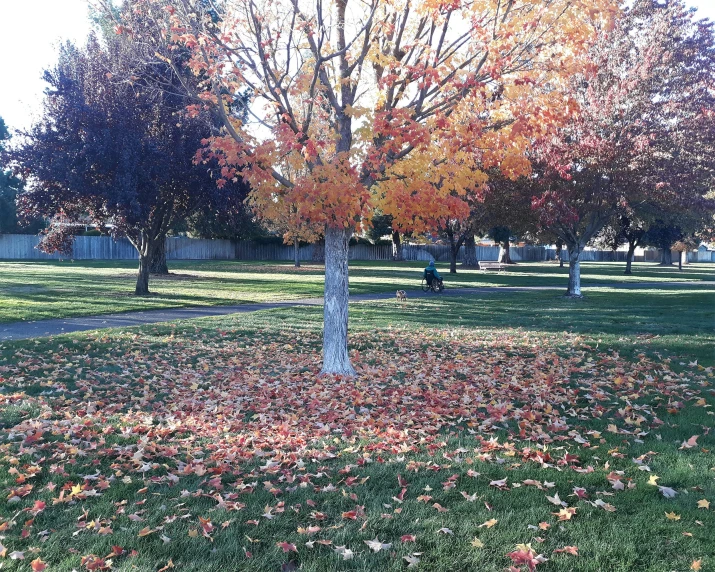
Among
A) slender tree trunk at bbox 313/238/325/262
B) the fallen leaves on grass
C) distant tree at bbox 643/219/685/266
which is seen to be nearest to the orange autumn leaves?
the fallen leaves on grass

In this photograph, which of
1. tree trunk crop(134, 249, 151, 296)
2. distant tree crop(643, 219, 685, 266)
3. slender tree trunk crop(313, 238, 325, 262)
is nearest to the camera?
tree trunk crop(134, 249, 151, 296)

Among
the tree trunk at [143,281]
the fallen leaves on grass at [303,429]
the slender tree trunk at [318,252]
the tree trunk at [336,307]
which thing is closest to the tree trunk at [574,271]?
the fallen leaves on grass at [303,429]

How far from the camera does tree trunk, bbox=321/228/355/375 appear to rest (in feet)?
28.0

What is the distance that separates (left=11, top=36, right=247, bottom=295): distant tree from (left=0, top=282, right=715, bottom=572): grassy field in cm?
915

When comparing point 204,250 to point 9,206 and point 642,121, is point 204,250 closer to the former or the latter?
point 9,206

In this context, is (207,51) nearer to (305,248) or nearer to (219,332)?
(219,332)

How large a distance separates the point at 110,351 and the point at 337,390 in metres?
4.52

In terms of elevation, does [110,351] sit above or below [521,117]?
below

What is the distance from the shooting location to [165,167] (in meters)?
18.4

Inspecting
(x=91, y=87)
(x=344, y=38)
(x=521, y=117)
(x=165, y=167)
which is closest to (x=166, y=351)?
(x=344, y=38)

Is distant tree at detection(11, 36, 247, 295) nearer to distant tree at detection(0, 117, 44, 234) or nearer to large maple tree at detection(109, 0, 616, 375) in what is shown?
large maple tree at detection(109, 0, 616, 375)

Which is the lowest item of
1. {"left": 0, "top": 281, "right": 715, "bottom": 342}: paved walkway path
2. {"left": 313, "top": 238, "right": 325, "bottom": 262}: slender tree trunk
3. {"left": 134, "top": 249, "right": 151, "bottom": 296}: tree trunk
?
{"left": 0, "top": 281, "right": 715, "bottom": 342}: paved walkway path

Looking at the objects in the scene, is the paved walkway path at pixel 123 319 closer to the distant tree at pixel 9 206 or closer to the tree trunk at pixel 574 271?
the tree trunk at pixel 574 271

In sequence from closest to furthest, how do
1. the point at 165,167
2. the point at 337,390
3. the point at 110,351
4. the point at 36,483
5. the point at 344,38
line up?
the point at 36,483 → the point at 337,390 → the point at 344,38 → the point at 110,351 → the point at 165,167
